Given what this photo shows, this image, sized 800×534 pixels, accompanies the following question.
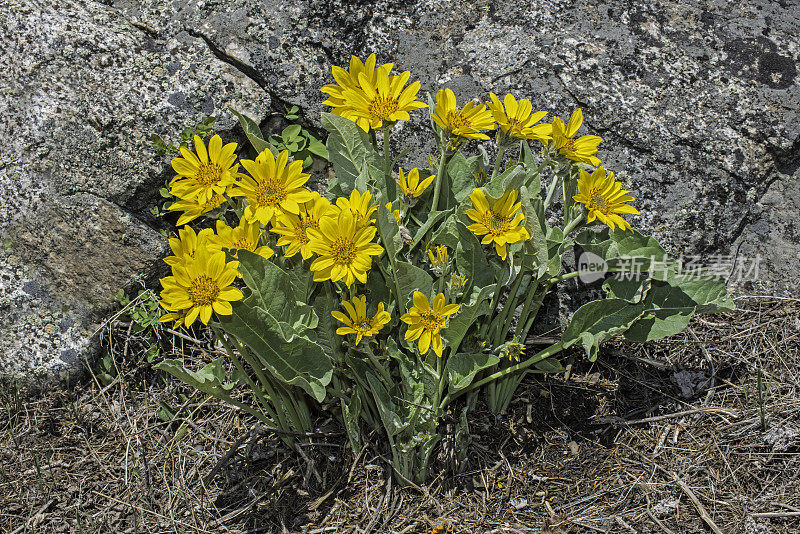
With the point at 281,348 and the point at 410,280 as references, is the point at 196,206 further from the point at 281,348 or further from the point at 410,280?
the point at 410,280

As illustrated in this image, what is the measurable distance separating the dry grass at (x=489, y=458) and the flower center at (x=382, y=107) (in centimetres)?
110

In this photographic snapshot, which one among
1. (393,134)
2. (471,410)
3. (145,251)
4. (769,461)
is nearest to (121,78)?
(145,251)

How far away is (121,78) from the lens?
2600mm

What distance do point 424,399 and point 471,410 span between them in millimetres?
372

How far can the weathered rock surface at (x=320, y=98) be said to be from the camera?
2496mm

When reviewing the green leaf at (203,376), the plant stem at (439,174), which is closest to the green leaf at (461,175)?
the plant stem at (439,174)

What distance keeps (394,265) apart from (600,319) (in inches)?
28.8

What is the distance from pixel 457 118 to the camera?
1.85 meters

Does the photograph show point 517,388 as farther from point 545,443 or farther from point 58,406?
point 58,406

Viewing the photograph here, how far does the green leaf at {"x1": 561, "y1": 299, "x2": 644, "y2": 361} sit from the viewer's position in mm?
2082

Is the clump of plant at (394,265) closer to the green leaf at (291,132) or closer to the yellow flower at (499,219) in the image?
the yellow flower at (499,219)

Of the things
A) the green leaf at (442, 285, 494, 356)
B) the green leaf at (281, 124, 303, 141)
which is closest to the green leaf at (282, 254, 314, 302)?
the green leaf at (442, 285, 494, 356)

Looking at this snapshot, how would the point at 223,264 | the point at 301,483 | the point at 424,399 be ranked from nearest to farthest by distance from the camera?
1. the point at 223,264
2. the point at 424,399
3. the point at 301,483

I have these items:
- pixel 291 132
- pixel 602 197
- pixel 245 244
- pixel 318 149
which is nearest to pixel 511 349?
pixel 602 197
